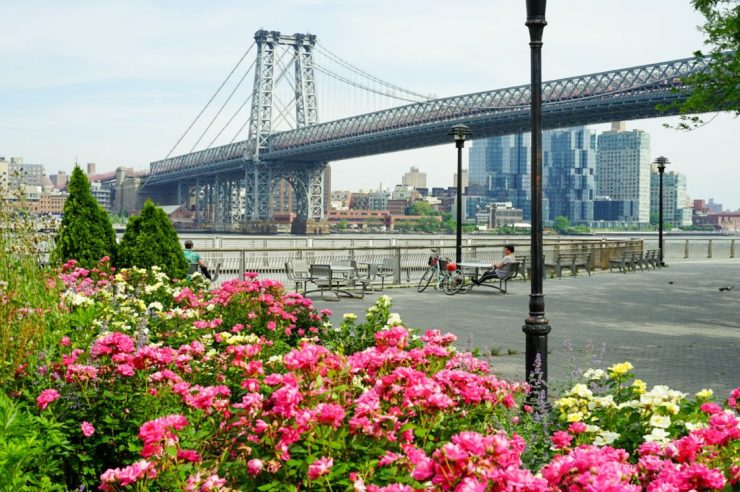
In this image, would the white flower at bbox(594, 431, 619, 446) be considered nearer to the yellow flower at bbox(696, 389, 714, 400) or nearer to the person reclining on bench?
the yellow flower at bbox(696, 389, 714, 400)

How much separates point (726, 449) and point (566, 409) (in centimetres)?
112

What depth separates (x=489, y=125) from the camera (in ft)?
215

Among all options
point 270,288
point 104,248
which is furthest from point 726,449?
point 104,248

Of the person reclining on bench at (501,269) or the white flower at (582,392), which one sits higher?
the white flower at (582,392)

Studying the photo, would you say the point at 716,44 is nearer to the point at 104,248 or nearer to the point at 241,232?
the point at 104,248

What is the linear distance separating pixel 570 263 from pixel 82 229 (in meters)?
15.2

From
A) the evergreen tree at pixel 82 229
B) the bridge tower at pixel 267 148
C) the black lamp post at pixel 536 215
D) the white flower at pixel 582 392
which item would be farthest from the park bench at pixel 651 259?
the bridge tower at pixel 267 148

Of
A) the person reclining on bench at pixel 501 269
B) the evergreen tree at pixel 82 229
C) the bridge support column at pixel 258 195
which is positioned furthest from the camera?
the bridge support column at pixel 258 195

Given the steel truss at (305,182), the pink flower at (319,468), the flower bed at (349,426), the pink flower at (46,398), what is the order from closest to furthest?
the flower bed at (349,426) → the pink flower at (319,468) → the pink flower at (46,398) → the steel truss at (305,182)

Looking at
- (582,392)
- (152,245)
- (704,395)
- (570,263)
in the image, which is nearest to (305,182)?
(570,263)

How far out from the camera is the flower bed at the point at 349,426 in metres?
2.62

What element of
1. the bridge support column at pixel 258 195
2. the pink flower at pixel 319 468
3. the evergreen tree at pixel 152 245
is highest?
the bridge support column at pixel 258 195

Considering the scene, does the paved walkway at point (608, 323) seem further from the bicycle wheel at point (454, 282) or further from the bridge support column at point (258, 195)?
the bridge support column at point (258, 195)

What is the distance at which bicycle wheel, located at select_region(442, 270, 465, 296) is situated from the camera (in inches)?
714
